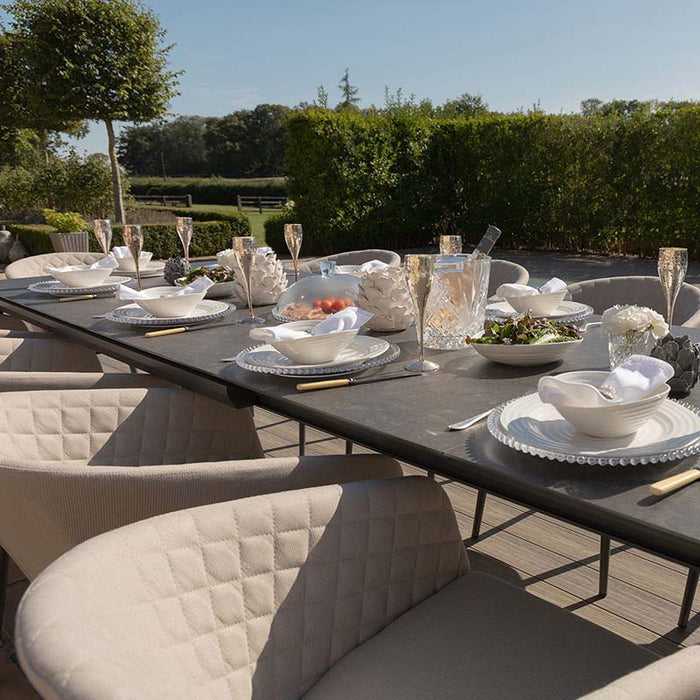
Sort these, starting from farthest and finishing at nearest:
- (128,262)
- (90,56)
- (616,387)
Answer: (90,56) < (128,262) < (616,387)

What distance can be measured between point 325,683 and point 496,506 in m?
1.63

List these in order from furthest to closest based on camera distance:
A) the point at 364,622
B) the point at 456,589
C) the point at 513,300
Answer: the point at 513,300 < the point at 456,589 < the point at 364,622

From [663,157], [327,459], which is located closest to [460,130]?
[663,157]

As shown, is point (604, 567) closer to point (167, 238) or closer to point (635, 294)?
point (635, 294)

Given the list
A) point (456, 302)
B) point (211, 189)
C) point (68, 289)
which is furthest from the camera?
point (211, 189)

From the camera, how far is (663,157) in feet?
29.9

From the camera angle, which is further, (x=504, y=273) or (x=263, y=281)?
(x=504, y=273)

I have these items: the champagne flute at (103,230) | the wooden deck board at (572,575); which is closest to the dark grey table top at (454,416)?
the wooden deck board at (572,575)

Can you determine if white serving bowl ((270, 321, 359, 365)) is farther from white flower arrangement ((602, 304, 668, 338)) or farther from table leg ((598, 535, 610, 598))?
table leg ((598, 535, 610, 598))

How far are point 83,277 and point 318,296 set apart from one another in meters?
1.18

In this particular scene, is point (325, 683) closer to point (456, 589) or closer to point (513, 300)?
point (456, 589)

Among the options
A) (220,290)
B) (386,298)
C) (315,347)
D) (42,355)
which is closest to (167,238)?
(220,290)

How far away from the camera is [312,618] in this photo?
0.94 m

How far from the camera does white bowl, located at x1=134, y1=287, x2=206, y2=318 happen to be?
79.6 inches
